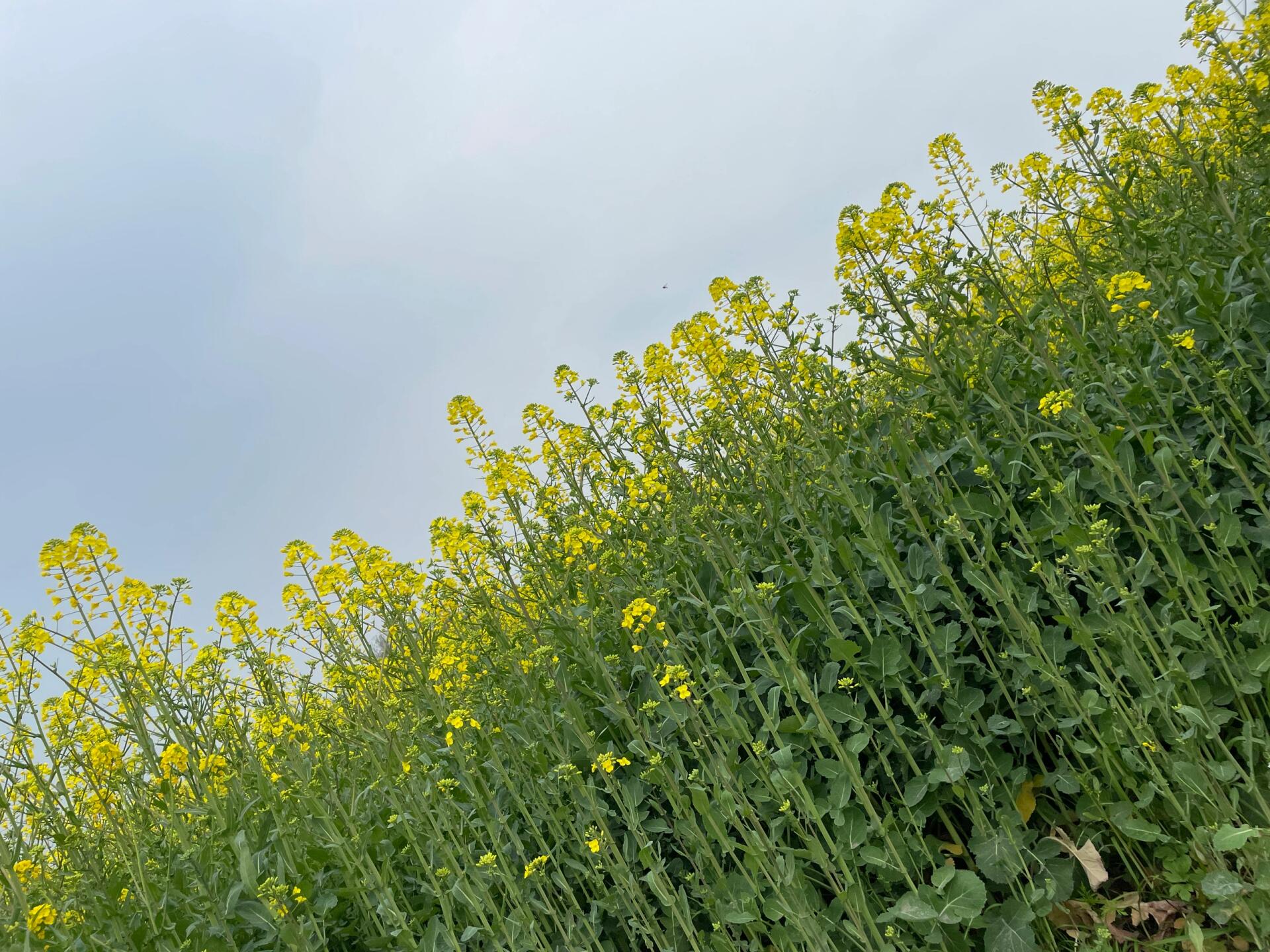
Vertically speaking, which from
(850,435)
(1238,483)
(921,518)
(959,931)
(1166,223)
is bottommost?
(959,931)

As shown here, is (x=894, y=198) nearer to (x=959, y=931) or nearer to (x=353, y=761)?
(x=959, y=931)

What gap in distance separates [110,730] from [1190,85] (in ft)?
25.3

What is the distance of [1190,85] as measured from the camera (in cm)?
505

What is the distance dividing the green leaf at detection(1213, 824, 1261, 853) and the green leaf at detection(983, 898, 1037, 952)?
24.5 inches

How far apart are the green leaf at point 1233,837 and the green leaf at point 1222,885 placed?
0.29 feet

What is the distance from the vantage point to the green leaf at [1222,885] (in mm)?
2279

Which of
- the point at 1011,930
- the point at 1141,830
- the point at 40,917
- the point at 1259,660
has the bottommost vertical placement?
the point at 1011,930

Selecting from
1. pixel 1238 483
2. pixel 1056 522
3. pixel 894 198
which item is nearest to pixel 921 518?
pixel 1056 522

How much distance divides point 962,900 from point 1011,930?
0.20 m

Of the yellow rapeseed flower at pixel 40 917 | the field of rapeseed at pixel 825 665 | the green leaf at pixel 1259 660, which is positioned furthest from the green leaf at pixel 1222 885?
the yellow rapeseed flower at pixel 40 917

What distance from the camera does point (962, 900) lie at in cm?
259

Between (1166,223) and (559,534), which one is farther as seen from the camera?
(559,534)

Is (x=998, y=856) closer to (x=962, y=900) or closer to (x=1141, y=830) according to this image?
(x=962, y=900)

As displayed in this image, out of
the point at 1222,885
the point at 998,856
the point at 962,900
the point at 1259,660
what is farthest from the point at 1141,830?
the point at 1259,660
